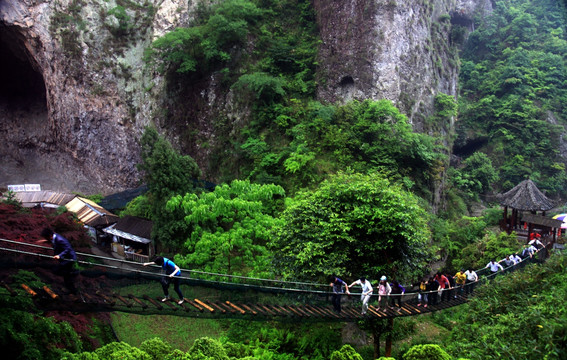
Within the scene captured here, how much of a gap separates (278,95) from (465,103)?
1770 centimetres

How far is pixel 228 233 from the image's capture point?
36.1 ft

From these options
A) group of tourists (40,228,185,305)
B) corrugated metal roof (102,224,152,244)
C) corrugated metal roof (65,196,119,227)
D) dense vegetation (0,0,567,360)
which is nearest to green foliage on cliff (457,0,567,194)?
dense vegetation (0,0,567,360)

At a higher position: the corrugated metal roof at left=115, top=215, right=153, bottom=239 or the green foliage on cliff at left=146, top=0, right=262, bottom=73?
the green foliage on cliff at left=146, top=0, right=262, bottom=73

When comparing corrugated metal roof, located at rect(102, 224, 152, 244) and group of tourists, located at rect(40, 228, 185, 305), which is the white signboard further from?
group of tourists, located at rect(40, 228, 185, 305)

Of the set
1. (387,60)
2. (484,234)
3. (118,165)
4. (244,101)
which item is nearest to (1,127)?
(118,165)

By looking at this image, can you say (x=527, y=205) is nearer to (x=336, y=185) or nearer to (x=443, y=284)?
(x=443, y=284)

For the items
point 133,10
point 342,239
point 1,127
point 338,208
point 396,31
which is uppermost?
point 133,10

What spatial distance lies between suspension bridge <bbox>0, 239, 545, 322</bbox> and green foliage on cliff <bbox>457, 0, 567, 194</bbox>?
21.4m

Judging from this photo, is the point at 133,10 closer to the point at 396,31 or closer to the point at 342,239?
the point at 396,31

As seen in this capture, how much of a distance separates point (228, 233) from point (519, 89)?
1022 inches

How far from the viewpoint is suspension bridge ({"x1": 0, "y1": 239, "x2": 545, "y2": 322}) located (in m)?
5.96

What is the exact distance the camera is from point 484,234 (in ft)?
56.5

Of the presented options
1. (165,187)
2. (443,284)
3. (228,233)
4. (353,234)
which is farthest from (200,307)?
(165,187)

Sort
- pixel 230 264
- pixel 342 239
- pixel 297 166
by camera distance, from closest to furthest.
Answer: pixel 342 239 → pixel 230 264 → pixel 297 166
